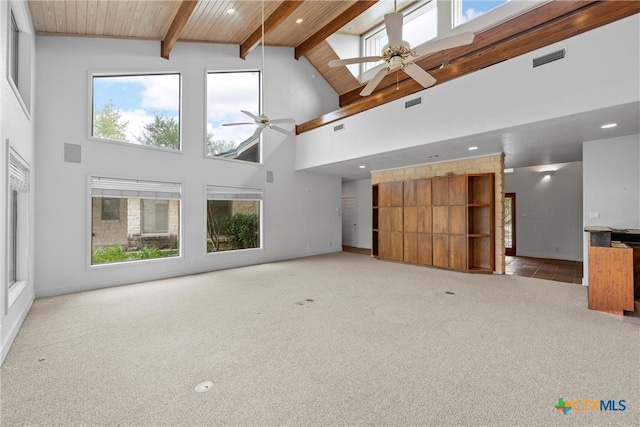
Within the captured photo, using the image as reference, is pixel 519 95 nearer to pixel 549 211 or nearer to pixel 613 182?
pixel 613 182

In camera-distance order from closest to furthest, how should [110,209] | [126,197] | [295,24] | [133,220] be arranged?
[110,209], [126,197], [133,220], [295,24]

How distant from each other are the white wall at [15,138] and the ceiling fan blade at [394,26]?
12.7ft

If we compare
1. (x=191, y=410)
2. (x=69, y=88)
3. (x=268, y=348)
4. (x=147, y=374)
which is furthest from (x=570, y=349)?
(x=69, y=88)

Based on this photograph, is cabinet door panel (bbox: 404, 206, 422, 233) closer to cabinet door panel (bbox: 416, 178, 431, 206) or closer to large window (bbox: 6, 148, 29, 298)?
cabinet door panel (bbox: 416, 178, 431, 206)

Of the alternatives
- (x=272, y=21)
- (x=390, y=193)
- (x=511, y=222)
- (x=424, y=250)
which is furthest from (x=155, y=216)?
(x=511, y=222)

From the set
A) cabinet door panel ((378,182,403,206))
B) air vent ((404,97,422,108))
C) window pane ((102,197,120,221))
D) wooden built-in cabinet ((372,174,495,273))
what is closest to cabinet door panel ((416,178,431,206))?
wooden built-in cabinet ((372,174,495,273))

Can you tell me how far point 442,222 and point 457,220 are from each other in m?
0.35

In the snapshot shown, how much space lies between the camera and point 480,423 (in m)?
1.79

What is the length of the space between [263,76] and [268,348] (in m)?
7.06

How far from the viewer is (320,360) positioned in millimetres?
2561

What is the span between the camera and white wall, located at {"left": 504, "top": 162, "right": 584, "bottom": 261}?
7.59 metres

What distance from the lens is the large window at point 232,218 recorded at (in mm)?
6750

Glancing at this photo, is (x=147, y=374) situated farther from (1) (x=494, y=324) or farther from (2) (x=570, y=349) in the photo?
(2) (x=570, y=349)

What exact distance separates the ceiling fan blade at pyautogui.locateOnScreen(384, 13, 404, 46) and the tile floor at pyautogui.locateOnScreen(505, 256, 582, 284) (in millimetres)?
5325
